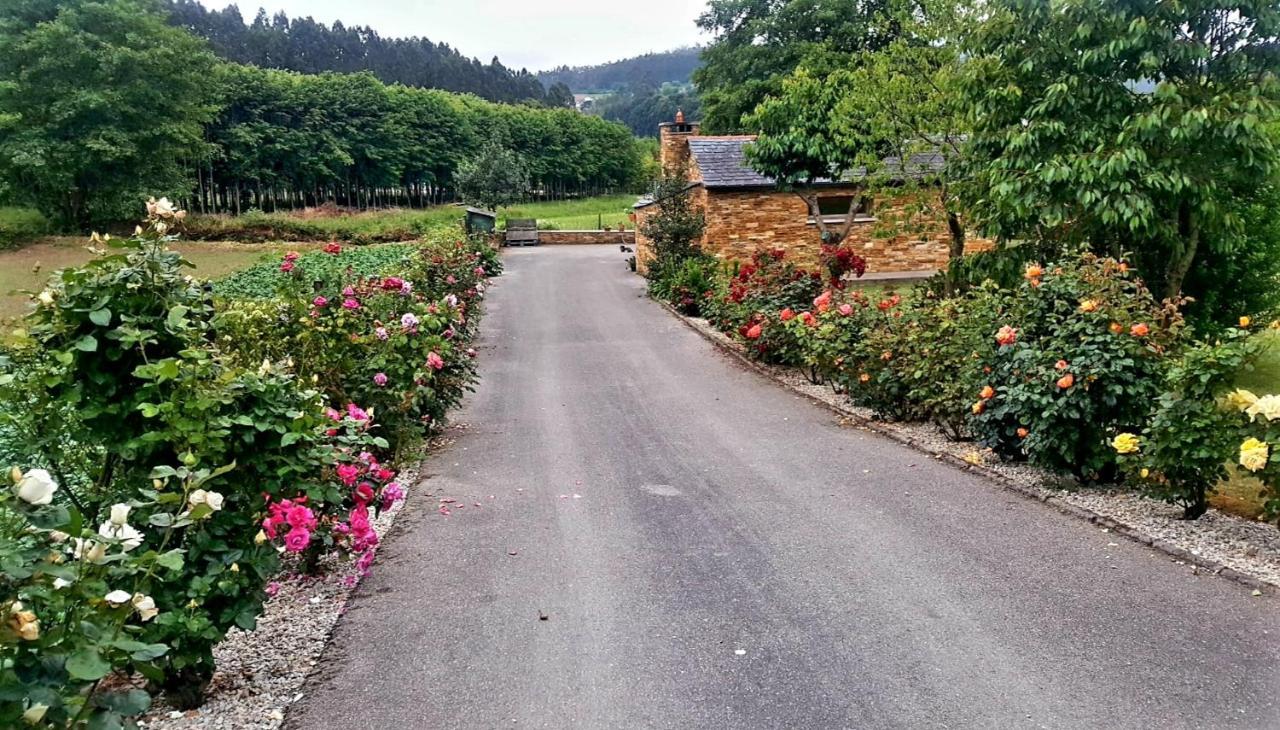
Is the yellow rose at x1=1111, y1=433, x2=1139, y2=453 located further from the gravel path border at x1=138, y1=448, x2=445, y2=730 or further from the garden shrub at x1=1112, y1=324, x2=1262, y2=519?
the gravel path border at x1=138, y1=448, x2=445, y2=730

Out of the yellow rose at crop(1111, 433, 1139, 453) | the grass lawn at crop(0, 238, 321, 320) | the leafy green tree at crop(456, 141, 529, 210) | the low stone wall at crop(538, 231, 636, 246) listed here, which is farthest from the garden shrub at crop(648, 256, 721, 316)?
the leafy green tree at crop(456, 141, 529, 210)

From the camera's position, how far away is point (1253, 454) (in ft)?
14.9

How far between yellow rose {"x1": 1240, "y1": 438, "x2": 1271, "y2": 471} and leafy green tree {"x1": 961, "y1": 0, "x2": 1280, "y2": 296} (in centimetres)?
361

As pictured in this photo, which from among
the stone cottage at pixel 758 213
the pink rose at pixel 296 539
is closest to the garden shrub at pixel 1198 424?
the pink rose at pixel 296 539

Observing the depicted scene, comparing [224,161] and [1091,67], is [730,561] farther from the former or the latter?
[224,161]

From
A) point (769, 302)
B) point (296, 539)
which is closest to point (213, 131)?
point (769, 302)

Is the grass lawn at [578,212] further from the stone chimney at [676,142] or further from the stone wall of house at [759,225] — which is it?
the stone wall of house at [759,225]

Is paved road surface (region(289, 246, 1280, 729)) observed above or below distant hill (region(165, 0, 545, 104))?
below

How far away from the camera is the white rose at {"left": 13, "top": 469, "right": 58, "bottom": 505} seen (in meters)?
2.09

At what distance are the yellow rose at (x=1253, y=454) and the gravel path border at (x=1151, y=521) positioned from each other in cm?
59

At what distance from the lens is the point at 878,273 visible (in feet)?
87.4

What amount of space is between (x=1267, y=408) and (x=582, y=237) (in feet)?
Result: 148

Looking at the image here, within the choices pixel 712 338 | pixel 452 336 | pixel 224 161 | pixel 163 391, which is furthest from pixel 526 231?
pixel 163 391

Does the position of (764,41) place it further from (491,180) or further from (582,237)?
(491,180)
